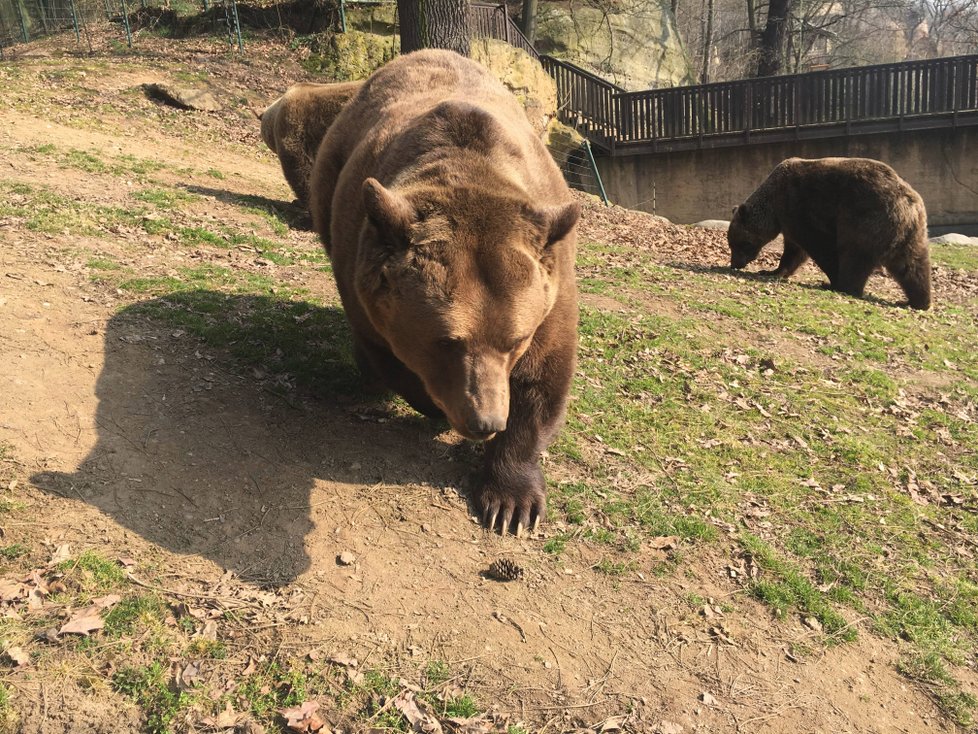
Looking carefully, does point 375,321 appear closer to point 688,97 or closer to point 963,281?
point 963,281

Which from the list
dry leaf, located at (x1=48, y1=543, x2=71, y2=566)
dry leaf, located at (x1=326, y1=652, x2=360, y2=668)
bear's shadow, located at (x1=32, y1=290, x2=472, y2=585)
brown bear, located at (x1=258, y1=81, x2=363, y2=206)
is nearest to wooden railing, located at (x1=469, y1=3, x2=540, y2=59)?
brown bear, located at (x1=258, y1=81, x2=363, y2=206)

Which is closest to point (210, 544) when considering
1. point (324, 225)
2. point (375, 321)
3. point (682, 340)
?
point (375, 321)

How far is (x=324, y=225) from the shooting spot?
6191mm

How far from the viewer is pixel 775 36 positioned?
96.8 feet

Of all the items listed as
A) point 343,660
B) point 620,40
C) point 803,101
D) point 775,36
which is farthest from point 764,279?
point 620,40

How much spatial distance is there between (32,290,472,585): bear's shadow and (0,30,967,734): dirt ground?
0.06 feet

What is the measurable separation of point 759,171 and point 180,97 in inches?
688

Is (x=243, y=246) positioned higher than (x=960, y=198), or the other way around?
(x=243, y=246)

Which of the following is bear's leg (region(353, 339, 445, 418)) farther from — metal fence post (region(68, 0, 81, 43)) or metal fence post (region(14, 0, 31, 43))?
metal fence post (region(14, 0, 31, 43))

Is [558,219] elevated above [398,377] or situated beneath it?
elevated above

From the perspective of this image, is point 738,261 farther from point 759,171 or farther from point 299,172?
point 759,171

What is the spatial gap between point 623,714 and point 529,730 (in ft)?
1.60

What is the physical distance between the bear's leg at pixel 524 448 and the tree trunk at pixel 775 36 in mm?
28254

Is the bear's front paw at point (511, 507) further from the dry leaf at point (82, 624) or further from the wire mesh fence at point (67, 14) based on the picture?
the wire mesh fence at point (67, 14)
